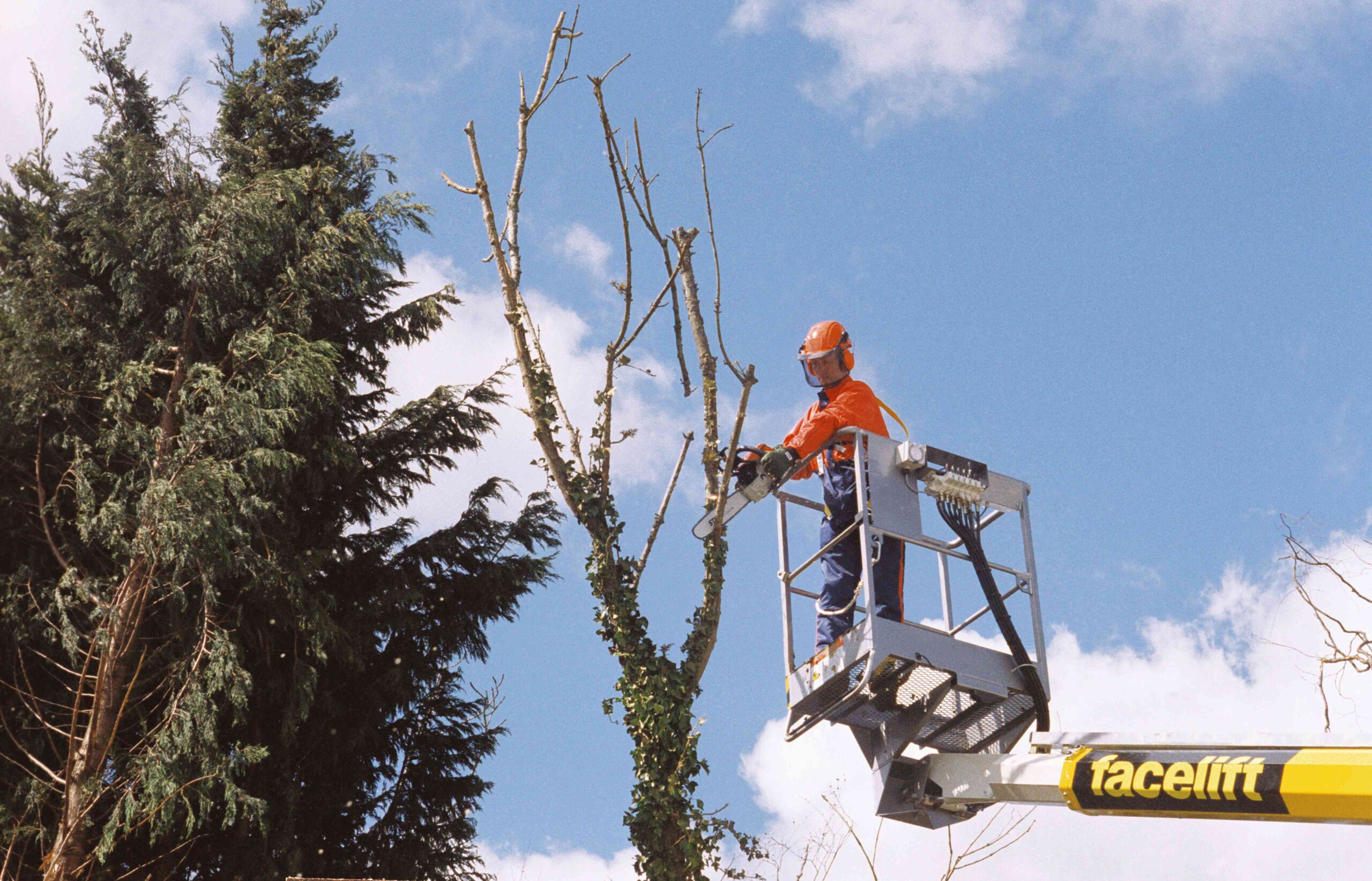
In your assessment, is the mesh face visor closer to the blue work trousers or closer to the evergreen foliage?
the blue work trousers

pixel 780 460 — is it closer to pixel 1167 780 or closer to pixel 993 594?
pixel 993 594

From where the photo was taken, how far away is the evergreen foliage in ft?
31.9

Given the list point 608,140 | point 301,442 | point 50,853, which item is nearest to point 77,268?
point 301,442

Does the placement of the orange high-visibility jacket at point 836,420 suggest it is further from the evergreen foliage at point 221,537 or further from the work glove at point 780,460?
the evergreen foliage at point 221,537

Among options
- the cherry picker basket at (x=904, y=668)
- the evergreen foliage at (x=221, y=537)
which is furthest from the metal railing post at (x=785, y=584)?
the evergreen foliage at (x=221, y=537)

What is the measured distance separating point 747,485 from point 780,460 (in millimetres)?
429

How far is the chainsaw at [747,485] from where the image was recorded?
7367 millimetres

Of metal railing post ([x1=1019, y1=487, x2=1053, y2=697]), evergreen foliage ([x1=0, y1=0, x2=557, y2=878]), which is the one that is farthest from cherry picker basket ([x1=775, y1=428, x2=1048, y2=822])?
evergreen foliage ([x1=0, y1=0, x2=557, y2=878])

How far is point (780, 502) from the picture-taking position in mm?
7520

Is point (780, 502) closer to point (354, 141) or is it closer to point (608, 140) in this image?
point (608, 140)

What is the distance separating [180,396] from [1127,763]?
8.33 metres

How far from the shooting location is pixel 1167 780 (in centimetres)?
546

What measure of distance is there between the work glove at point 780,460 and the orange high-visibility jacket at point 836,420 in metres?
0.03

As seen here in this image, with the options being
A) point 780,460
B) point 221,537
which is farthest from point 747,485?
point 221,537
